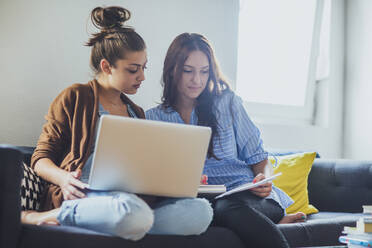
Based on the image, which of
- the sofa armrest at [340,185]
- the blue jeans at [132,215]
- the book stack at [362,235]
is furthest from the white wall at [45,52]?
the book stack at [362,235]

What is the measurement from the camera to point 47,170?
1440 mm

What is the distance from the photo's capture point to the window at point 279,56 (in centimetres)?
286

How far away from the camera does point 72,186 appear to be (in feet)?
4.31

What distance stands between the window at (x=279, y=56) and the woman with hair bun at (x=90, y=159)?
48.2 inches

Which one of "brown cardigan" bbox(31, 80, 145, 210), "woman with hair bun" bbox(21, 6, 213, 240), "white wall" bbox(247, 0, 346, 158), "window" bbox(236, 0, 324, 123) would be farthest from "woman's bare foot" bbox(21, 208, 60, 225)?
"white wall" bbox(247, 0, 346, 158)

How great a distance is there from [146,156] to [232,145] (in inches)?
26.1

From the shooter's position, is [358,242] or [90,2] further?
[90,2]

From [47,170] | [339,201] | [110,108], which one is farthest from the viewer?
[339,201]

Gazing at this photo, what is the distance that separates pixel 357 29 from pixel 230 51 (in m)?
0.96

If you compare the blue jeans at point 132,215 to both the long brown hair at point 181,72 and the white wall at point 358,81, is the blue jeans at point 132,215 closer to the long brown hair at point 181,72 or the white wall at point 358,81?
the long brown hair at point 181,72

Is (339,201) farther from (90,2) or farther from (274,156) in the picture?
(90,2)

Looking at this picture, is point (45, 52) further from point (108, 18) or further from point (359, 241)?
point (359, 241)

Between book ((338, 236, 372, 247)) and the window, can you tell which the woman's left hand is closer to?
book ((338, 236, 372, 247))

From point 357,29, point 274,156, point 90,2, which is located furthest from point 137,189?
point 357,29
